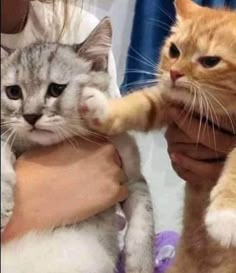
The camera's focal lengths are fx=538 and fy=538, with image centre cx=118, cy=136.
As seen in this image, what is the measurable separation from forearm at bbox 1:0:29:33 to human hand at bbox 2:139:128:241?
0.17 meters

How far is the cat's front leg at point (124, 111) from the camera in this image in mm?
819

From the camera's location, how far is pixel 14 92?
0.63 metres

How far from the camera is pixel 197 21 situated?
945 millimetres

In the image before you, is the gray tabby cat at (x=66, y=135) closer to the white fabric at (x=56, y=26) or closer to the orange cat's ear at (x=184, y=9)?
the white fabric at (x=56, y=26)

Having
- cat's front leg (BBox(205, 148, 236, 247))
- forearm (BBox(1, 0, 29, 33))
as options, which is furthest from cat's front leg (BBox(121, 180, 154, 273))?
forearm (BBox(1, 0, 29, 33))

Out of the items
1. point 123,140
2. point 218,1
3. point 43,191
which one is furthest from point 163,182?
point 43,191

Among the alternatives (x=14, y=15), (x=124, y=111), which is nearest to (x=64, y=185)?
(x=14, y=15)

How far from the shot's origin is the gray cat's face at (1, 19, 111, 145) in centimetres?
65

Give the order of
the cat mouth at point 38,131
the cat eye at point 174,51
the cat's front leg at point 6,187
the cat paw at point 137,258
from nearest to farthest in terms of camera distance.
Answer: the cat's front leg at point 6,187
the cat mouth at point 38,131
the cat paw at point 137,258
the cat eye at point 174,51

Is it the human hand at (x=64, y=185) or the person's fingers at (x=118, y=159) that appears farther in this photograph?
the person's fingers at (x=118, y=159)

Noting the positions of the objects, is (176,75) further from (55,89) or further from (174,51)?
(55,89)

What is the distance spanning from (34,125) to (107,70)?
225 mm

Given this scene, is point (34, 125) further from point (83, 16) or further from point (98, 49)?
point (83, 16)

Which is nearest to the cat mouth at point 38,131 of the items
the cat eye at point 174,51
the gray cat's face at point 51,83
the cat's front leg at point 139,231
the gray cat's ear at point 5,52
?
the gray cat's face at point 51,83
